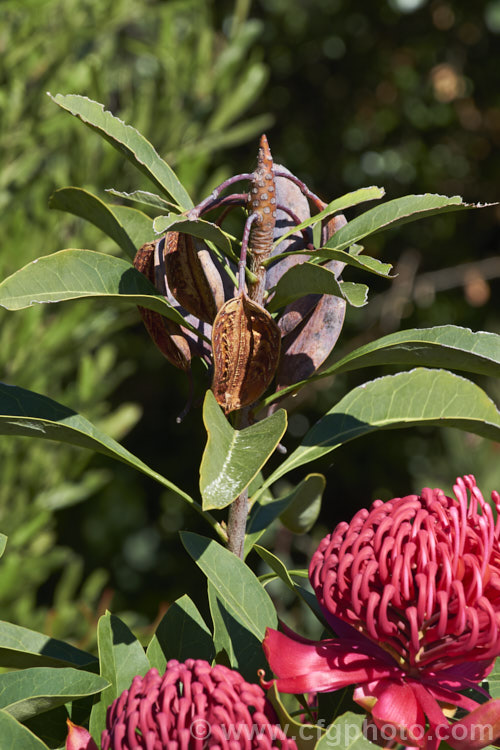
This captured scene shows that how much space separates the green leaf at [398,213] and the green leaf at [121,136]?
0.47 ft

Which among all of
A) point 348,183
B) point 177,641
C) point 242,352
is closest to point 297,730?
point 177,641

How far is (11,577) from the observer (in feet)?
6.22

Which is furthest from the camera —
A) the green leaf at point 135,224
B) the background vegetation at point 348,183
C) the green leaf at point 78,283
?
the background vegetation at point 348,183

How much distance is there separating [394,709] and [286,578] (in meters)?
0.11

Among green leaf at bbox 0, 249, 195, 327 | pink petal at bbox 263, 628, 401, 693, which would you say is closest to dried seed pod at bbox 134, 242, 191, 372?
green leaf at bbox 0, 249, 195, 327

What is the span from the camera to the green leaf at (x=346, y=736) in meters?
0.50

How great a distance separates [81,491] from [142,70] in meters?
2.17

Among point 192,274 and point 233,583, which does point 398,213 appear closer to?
point 192,274

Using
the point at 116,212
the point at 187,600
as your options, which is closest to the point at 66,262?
the point at 116,212

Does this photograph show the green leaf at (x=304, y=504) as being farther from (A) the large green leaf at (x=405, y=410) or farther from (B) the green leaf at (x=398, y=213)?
(B) the green leaf at (x=398, y=213)

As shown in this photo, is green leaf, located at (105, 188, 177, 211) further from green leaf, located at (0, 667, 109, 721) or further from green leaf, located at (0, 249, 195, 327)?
green leaf, located at (0, 667, 109, 721)

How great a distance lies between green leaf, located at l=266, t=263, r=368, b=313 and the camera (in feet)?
1.79

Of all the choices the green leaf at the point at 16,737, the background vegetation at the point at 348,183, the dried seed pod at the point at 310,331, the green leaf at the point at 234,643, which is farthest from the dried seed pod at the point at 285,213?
the background vegetation at the point at 348,183

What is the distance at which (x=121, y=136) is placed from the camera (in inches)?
24.2
